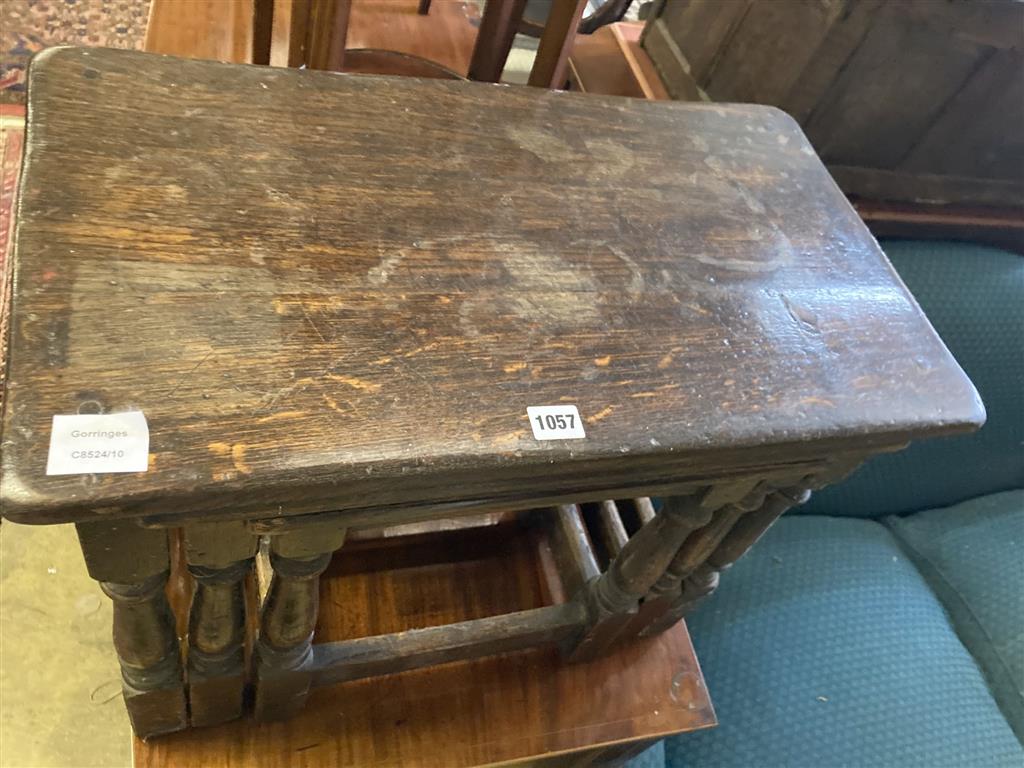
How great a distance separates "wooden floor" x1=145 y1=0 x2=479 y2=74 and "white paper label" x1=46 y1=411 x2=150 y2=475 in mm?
984

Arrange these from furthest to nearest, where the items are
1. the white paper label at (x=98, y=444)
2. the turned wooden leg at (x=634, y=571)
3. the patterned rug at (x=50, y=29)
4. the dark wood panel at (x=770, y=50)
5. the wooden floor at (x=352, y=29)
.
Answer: the patterned rug at (x=50, y=29) < the wooden floor at (x=352, y=29) < the dark wood panel at (x=770, y=50) < the turned wooden leg at (x=634, y=571) < the white paper label at (x=98, y=444)

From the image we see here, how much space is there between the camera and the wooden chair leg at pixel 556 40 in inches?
41.8

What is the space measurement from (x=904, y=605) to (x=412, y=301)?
105 centimetres

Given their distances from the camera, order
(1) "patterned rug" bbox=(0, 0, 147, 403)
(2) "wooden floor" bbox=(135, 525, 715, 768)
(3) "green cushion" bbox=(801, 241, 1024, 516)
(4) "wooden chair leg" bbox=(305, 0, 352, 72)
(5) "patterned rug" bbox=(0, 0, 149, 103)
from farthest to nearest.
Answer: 1. (5) "patterned rug" bbox=(0, 0, 149, 103)
2. (1) "patterned rug" bbox=(0, 0, 147, 403)
3. (3) "green cushion" bbox=(801, 241, 1024, 516)
4. (4) "wooden chair leg" bbox=(305, 0, 352, 72)
5. (2) "wooden floor" bbox=(135, 525, 715, 768)

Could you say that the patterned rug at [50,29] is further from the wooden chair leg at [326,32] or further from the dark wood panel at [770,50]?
the dark wood panel at [770,50]

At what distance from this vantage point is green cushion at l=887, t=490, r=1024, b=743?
1.23 meters

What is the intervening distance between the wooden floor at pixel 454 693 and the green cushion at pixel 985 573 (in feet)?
1.80

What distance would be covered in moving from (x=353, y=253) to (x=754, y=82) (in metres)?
0.99

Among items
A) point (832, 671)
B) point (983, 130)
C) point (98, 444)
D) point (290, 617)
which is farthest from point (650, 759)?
point (983, 130)

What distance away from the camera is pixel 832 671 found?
1.14 m

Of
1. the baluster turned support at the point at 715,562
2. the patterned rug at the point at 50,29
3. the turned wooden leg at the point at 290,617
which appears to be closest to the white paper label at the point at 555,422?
the turned wooden leg at the point at 290,617

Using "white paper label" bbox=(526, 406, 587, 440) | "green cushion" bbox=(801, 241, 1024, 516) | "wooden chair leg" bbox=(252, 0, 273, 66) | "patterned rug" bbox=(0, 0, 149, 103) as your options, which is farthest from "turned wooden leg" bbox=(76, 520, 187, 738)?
"patterned rug" bbox=(0, 0, 149, 103)

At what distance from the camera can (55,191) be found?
54cm

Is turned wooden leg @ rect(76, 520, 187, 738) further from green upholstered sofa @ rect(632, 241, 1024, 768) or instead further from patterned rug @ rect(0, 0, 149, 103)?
patterned rug @ rect(0, 0, 149, 103)
